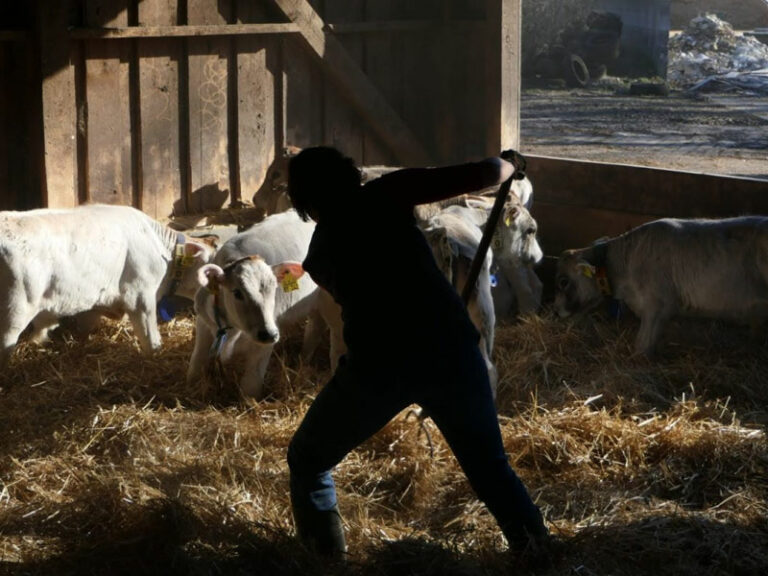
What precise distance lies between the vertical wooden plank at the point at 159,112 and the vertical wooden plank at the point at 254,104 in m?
0.73

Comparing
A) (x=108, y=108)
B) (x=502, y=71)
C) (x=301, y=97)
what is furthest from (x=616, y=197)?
(x=108, y=108)

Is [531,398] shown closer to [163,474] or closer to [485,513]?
[485,513]

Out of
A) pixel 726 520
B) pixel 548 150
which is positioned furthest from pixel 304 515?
pixel 548 150

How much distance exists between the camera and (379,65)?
12500 mm

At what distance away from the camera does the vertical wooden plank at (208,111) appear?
11094mm

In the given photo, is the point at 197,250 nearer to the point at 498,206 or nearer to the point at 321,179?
the point at 498,206

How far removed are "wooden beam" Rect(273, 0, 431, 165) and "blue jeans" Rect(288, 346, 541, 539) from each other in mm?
7077

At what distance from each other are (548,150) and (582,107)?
6.25m

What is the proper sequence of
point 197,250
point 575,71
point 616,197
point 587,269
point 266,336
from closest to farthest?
point 266,336 < point 197,250 < point 587,269 < point 616,197 < point 575,71

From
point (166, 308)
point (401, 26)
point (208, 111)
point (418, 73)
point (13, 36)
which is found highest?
point (401, 26)

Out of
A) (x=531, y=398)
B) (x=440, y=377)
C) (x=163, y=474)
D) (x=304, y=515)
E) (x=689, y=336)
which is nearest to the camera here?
(x=440, y=377)

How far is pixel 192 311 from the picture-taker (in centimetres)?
1047

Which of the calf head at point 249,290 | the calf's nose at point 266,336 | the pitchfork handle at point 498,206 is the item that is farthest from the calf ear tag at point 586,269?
the pitchfork handle at point 498,206

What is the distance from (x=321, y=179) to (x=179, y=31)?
20.1 feet
